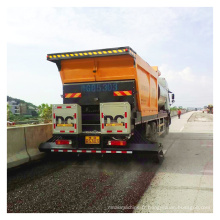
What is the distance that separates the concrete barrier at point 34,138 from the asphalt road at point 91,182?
0.33 meters

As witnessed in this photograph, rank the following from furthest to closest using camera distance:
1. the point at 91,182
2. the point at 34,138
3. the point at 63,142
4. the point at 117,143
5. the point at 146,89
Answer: the point at 146,89 < the point at 34,138 < the point at 63,142 < the point at 117,143 < the point at 91,182

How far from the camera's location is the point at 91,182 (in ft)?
17.5

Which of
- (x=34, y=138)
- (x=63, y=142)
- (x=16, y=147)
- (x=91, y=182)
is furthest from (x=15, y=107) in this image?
(x=91, y=182)

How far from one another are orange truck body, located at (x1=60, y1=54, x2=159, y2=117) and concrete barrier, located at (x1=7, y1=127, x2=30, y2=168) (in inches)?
85.1

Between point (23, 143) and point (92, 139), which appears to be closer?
point (92, 139)

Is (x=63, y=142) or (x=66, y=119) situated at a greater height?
(x=66, y=119)

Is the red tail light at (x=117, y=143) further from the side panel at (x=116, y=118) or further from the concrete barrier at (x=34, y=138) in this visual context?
the concrete barrier at (x=34, y=138)

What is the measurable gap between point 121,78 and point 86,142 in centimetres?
212

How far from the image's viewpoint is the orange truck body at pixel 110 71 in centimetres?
718

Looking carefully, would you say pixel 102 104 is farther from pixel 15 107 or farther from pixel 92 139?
pixel 15 107

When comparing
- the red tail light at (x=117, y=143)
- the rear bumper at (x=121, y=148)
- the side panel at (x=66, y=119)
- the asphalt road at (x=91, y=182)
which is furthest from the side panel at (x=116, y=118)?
the asphalt road at (x=91, y=182)

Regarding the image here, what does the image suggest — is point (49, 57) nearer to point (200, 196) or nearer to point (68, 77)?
point (68, 77)

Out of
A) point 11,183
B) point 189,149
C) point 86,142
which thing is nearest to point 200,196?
point 86,142

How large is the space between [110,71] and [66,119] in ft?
6.39
